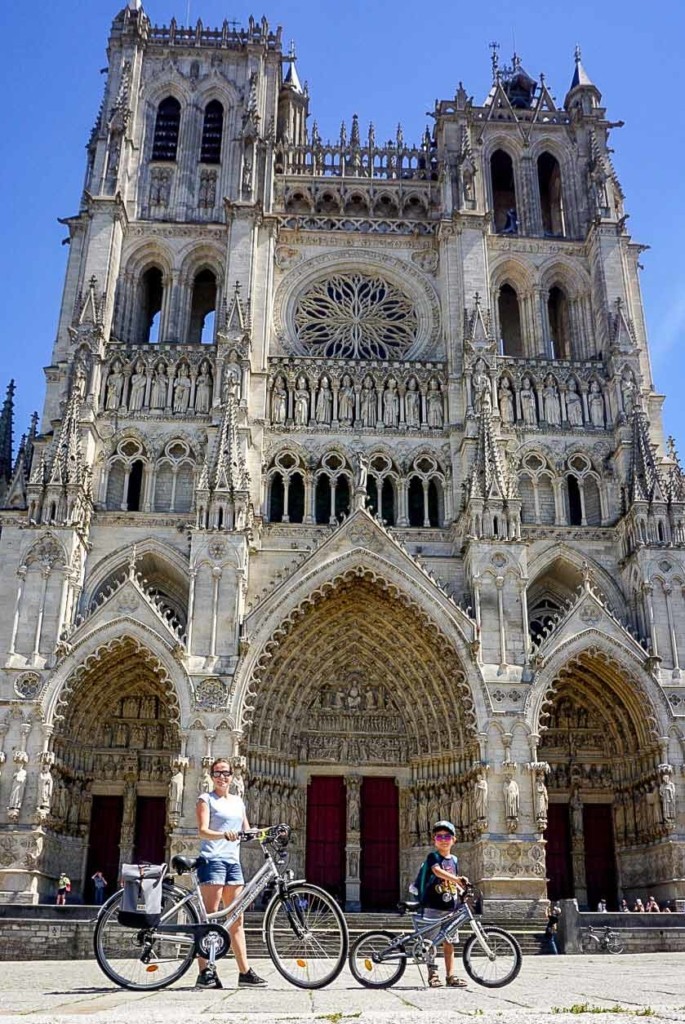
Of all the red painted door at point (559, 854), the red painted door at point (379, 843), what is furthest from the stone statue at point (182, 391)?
the red painted door at point (559, 854)

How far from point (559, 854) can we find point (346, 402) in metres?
13.6

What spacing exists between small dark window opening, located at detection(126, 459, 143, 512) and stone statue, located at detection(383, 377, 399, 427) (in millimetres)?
7216

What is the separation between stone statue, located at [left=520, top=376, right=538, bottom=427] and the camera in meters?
27.5

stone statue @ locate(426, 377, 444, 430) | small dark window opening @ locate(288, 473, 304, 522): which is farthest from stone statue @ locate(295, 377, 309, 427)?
stone statue @ locate(426, 377, 444, 430)

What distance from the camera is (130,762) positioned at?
2370cm

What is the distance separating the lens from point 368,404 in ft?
90.3

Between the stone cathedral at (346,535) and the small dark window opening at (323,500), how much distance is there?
87 millimetres

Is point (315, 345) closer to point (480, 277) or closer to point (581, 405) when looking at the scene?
point (480, 277)

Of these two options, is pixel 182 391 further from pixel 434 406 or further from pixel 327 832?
pixel 327 832

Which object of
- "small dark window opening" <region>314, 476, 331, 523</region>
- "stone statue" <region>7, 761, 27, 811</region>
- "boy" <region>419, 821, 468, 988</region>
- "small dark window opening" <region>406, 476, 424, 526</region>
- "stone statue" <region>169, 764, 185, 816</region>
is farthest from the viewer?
"small dark window opening" <region>406, 476, 424, 526</region>

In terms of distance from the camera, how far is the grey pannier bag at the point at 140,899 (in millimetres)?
6613

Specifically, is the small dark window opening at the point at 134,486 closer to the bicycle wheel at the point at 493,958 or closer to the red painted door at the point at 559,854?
the red painted door at the point at 559,854

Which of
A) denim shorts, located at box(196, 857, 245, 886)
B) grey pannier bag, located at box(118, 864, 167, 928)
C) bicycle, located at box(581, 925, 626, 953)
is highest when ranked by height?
denim shorts, located at box(196, 857, 245, 886)

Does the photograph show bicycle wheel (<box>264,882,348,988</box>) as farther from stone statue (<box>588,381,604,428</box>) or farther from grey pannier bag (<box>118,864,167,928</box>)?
stone statue (<box>588,381,604,428</box>)
